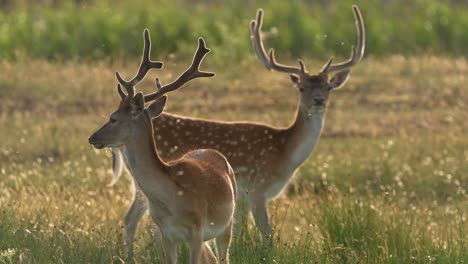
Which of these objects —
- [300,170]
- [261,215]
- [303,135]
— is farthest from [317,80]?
[300,170]

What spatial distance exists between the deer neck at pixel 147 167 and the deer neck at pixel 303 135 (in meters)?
2.84

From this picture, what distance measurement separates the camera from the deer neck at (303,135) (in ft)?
30.9

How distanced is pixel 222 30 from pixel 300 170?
24.7 feet

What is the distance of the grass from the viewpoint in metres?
7.62

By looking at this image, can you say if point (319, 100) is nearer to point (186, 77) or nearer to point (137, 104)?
point (186, 77)

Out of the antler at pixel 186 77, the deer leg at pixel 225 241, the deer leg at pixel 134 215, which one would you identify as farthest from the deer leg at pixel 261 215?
the antler at pixel 186 77

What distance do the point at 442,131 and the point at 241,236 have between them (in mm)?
6714

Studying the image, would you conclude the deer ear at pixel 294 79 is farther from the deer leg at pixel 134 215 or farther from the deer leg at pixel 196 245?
the deer leg at pixel 196 245

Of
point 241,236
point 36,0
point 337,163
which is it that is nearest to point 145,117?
point 241,236

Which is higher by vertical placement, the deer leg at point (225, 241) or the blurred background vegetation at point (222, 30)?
the blurred background vegetation at point (222, 30)

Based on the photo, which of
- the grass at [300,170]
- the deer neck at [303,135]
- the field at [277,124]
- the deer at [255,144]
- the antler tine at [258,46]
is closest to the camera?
the grass at [300,170]

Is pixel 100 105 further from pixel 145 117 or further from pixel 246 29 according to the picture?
pixel 145 117

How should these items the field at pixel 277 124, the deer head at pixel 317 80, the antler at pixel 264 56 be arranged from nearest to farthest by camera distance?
the field at pixel 277 124 → the deer head at pixel 317 80 → the antler at pixel 264 56

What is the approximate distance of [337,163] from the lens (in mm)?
11656
